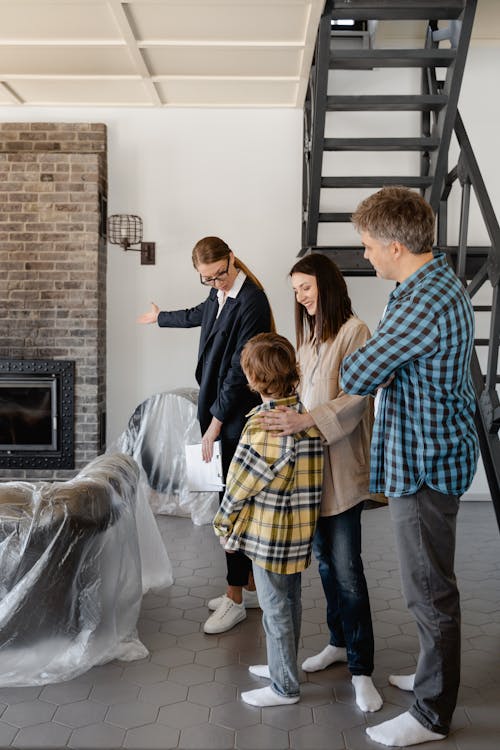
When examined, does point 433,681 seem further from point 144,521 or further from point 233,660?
point 144,521

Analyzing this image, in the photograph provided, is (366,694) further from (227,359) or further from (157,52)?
(157,52)

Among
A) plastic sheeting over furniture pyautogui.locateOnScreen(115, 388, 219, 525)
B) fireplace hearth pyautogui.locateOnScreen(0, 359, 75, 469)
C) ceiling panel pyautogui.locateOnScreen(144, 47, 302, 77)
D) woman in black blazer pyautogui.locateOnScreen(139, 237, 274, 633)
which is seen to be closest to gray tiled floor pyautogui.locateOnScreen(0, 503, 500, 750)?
woman in black blazer pyautogui.locateOnScreen(139, 237, 274, 633)

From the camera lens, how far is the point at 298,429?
2201mm

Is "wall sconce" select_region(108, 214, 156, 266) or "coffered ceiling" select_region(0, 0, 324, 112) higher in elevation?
"coffered ceiling" select_region(0, 0, 324, 112)

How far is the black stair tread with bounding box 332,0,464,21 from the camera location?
13.1 feet

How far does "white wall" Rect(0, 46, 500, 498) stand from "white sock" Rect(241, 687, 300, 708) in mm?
3573

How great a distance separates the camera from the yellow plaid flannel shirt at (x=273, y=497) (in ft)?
7.17

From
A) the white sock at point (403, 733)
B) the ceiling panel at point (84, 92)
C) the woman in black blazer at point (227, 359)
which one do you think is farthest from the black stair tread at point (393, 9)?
the white sock at point (403, 733)

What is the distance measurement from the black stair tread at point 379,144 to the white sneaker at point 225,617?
2.75 m

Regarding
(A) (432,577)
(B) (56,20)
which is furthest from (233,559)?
(B) (56,20)

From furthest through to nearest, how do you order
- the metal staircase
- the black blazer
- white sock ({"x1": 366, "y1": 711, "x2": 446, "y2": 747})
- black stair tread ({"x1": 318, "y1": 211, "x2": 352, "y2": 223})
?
black stair tread ({"x1": 318, "y1": 211, "x2": 352, "y2": 223}) → the metal staircase → the black blazer → white sock ({"x1": 366, "y1": 711, "x2": 446, "y2": 747})

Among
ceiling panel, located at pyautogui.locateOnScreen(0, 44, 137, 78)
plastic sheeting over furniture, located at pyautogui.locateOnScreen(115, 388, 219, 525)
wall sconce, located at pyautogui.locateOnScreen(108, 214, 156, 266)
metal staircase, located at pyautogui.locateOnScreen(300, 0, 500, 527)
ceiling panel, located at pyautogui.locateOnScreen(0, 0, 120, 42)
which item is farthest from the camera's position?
wall sconce, located at pyautogui.locateOnScreen(108, 214, 156, 266)

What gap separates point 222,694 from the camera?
97.4 inches

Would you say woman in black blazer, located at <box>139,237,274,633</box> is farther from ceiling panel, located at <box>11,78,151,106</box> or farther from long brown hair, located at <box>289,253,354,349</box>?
ceiling panel, located at <box>11,78,151,106</box>
